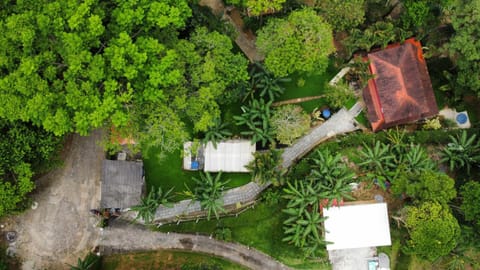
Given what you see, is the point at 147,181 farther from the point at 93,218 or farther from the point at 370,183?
the point at 370,183

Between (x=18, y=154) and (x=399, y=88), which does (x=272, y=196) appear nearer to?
(x=399, y=88)

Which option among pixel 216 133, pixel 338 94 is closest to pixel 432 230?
pixel 338 94

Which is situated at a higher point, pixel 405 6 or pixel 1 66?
pixel 405 6

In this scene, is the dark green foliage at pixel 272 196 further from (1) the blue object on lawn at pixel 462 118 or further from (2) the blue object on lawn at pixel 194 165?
(1) the blue object on lawn at pixel 462 118

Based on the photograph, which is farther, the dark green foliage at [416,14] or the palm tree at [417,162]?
the palm tree at [417,162]

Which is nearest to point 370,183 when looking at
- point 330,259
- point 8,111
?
point 330,259

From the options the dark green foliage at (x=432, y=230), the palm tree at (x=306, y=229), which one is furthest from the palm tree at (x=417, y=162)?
the palm tree at (x=306, y=229)
